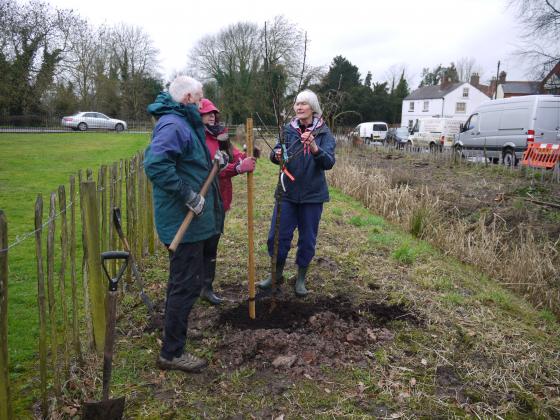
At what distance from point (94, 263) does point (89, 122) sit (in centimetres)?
2793

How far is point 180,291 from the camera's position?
9.20 feet

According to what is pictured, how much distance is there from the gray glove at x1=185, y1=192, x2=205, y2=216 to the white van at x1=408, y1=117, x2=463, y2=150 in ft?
73.0

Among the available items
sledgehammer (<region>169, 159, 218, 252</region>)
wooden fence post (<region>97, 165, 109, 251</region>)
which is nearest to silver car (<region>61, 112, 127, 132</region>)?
wooden fence post (<region>97, 165, 109, 251</region>)

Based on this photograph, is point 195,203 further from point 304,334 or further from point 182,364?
point 304,334

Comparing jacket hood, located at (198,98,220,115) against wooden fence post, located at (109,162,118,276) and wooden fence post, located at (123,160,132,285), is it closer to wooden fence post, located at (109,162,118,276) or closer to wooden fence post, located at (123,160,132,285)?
wooden fence post, located at (109,162,118,276)

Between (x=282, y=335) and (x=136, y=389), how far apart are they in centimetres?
112

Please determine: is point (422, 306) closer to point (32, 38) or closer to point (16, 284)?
point (16, 284)

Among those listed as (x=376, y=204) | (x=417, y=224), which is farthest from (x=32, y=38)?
(x=417, y=224)

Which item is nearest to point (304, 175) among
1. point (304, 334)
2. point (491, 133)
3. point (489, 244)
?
point (304, 334)

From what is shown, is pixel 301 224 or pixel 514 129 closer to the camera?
pixel 301 224

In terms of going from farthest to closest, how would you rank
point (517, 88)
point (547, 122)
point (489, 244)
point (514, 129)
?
point (517, 88) < point (514, 129) < point (547, 122) < point (489, 244)

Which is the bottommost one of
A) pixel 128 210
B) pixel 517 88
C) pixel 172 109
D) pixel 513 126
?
pixel 128 210

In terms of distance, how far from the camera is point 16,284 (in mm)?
4172

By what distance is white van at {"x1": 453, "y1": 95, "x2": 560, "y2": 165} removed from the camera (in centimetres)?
1447
